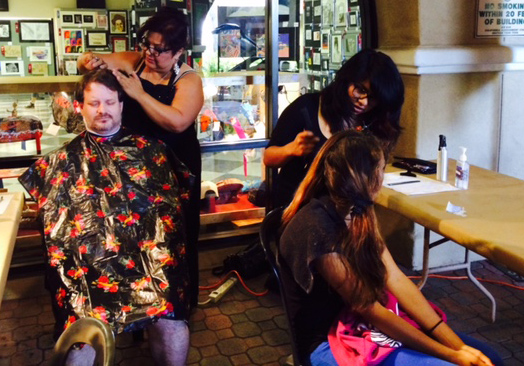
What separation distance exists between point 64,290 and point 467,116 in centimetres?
255

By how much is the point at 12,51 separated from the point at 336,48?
663cm

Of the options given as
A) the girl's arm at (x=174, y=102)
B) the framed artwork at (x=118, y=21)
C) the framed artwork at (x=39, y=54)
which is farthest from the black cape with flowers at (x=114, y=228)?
the framed artwork at (x=39, y=54)

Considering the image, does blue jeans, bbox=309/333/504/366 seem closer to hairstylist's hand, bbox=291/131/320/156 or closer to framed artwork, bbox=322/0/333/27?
hairstylist's hand, bbox=291/131/320/156

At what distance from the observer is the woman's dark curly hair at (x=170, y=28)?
2.55 m

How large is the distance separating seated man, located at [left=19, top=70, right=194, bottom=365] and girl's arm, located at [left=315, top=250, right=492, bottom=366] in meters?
0.75

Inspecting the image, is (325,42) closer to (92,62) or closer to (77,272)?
(92,62)

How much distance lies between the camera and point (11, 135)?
10.9ft

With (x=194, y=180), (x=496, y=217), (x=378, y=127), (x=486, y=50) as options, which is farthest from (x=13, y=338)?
(x=486, y=50)

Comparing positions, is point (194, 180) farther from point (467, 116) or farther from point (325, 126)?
point (467, 116)

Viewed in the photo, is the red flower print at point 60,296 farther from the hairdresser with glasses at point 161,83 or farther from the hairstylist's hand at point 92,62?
the hairstylist's hand at point 92,62

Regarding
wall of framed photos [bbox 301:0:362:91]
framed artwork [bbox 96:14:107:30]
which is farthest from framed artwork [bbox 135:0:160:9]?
framed artwork [bbox 96:14:107:30]

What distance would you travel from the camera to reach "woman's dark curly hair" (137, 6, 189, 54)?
255 centimetres

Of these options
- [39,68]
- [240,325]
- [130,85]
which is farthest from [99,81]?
[39,68]

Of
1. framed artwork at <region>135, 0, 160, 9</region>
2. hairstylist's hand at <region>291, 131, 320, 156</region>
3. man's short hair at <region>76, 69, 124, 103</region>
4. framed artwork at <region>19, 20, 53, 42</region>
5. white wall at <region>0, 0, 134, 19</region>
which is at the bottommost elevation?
hairstylist's hand at <region>291, 131, 320, 156</region>
